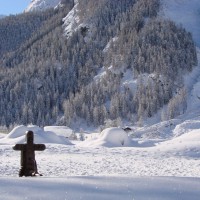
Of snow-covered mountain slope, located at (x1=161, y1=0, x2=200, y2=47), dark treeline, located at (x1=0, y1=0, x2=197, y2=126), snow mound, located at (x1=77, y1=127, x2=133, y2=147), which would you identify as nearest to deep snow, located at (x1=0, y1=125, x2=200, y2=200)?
snow mound, located at (x1=77, y1=127, x2=133, y2=147)

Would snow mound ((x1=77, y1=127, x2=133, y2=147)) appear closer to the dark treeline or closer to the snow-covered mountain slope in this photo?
the dark treeline

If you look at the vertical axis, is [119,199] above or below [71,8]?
below

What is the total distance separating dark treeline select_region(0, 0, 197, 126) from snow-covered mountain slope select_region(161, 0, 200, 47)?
396 cm

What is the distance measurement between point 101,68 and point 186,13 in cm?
3394

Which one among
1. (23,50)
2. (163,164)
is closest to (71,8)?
(23,50)

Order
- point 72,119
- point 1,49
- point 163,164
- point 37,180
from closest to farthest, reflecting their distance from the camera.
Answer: point 37,180 → point 163,164 → point 72,119 → point 1,49

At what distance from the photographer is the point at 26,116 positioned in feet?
375

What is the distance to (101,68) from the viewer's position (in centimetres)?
13175

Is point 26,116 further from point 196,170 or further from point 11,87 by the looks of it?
point 196,170

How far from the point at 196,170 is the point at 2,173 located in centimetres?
764

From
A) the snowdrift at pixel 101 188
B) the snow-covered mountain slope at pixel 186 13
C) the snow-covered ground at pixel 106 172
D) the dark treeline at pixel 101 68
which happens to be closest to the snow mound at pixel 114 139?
the snow-covered ground at pixel 106 172

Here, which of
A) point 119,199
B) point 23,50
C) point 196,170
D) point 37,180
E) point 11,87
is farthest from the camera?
point 23,50

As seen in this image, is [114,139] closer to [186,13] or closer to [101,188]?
[101,188]

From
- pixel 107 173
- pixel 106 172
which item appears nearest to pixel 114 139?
pixel 106 172
